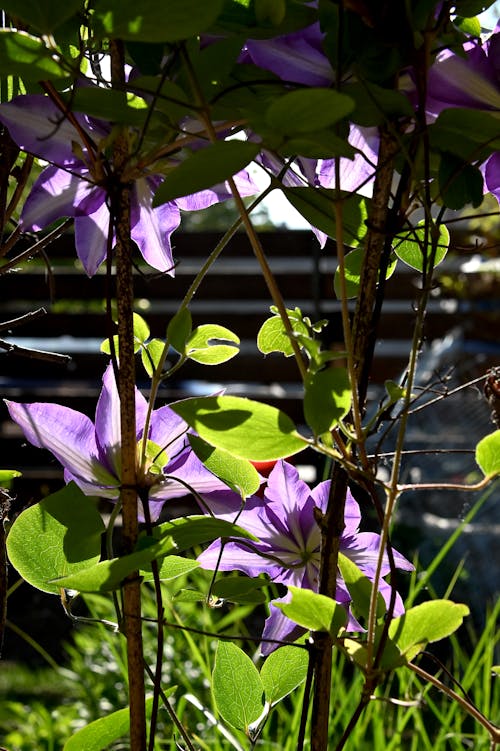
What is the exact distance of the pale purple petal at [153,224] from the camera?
1.29ft

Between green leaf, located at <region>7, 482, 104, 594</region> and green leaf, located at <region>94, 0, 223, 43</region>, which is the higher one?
green leaf, located at <region>94, 0, 223, 43</region>

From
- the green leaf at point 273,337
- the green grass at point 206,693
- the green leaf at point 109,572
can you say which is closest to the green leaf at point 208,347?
the green leaf at point 273,337

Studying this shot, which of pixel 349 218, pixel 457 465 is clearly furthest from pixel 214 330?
pixel 457 465

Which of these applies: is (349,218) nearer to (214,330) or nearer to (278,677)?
(214,330)

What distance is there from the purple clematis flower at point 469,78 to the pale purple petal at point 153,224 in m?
0.13

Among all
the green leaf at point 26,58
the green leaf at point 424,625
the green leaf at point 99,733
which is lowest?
the green leaf at point 99,733

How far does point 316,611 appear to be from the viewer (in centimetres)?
30

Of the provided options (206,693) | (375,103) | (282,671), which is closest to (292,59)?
(375,103)

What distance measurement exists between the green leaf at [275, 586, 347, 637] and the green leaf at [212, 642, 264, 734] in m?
0.12

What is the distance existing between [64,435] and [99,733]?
13 centimetres

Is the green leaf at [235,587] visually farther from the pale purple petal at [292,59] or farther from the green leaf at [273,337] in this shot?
the pale purple petal at [292,59]

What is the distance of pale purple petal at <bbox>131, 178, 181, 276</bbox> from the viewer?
1.29 feet

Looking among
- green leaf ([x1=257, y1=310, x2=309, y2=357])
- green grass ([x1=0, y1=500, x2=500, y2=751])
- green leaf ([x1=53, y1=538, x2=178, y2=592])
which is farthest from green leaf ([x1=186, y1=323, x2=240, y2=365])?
green grass ([x1=0, y1=500, x2=500, y2=751])

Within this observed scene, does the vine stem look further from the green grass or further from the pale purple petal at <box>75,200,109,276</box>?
the green grass
